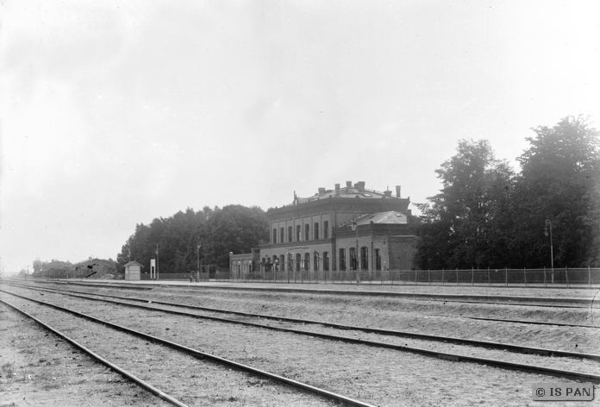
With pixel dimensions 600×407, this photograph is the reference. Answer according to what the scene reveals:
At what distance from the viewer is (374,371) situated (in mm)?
12219

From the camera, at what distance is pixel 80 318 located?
93.6 ft

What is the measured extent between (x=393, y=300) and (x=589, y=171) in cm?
2779

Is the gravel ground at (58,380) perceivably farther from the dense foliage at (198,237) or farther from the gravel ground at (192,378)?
the dense foliage at (198,237)

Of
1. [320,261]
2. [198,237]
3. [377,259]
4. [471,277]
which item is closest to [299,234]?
[320,261]

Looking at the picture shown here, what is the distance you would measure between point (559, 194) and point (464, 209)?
45.8ft

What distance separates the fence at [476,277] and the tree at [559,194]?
5.72 m

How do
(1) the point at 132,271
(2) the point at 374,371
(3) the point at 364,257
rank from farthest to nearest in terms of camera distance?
1. (1) the point at 132,271
2. (3) the point at 364,257
3. (2) the point at 374,371

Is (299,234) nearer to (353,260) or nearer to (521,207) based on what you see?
(353,260)

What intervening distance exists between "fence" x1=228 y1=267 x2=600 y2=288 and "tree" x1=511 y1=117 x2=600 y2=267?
5.72 meters

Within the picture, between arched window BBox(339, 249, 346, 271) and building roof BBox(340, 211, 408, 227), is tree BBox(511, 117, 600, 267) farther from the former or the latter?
arched window BBox(339, 249, 346, 271)

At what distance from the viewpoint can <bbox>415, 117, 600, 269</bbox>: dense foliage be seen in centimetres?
4794

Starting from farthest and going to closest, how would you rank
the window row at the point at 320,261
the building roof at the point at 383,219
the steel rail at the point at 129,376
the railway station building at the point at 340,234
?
the building roof at the point at 383,219 → the window row at the point at 320,261 → the railway station building at the point at 340,234 → the steel rail at the point at 129,376

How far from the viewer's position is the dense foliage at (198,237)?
118 meters

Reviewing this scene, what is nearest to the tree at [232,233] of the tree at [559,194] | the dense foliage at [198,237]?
the dense foliage at [198,237]
